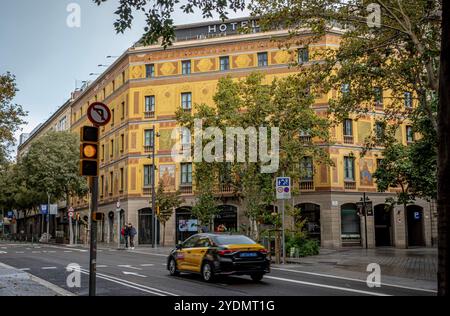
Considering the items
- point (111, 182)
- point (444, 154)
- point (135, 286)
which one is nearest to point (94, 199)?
point (135, 286)

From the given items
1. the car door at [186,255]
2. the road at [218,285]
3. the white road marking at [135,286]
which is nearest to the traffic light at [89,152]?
the road at [218,285]

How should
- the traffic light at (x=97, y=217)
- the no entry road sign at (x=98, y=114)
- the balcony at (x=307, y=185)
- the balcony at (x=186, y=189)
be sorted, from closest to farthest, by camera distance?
the traffic light at (x=97, y=217) < the no entry road sign at (x=98, y=114) < the balcony at (x=307, y=185) < the balcony at (x=186, y=189)

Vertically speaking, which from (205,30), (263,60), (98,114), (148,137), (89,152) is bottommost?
(89,152)

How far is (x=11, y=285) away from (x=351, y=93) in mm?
13042

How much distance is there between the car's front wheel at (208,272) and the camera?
1395 cm

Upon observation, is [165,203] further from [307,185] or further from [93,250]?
[93,250]

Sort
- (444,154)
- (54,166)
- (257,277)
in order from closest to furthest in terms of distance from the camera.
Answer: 1. (444,154)
2. (257,277)
3. (54,166)

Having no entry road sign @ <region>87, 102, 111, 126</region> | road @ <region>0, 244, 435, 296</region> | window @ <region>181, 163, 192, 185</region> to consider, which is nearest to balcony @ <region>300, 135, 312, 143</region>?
window @ <region>181, 163, 192, 185</region>

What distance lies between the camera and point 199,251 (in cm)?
1484

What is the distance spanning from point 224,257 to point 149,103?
31.1m

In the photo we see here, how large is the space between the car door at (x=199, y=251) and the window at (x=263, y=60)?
2651 cm

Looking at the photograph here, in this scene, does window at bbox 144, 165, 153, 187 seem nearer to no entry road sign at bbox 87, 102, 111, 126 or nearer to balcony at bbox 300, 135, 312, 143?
balcony at bbox 300, 135, 312, 143

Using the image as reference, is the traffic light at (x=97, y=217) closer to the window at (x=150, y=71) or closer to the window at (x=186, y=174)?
the window at (x=186, y=174)
